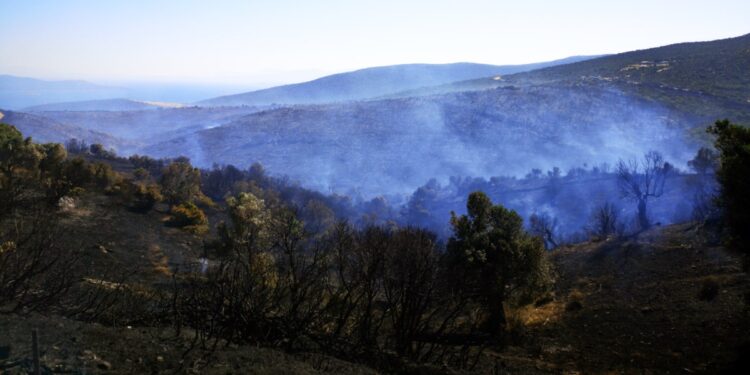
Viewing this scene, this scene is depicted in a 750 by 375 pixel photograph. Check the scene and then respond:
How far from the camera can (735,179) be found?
10.2 metres

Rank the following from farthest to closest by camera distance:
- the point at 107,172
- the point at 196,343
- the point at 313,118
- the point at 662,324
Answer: the point at 313,118
the point at 107,172
the point at 662,324
the point at 196,343

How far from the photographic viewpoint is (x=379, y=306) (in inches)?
700

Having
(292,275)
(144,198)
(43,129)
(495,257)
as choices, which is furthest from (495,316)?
(43,129)

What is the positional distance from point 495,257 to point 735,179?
6.75 metres

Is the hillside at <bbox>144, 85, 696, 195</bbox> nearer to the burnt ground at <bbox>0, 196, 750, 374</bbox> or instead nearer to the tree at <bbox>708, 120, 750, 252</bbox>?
the burnt ground at <bbox>0, 196, 750, 374</bbox>

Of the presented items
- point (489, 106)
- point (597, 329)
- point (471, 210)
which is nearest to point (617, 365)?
point (597, 329)

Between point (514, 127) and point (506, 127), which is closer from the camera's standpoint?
point (514, 127)

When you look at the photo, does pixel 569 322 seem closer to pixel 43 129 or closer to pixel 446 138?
pixel 446 138

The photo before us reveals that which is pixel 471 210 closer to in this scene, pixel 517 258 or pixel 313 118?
pixel 517 258

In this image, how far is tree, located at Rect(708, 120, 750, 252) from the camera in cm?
1015

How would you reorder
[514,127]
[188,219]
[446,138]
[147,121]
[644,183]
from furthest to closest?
[147,121] → [446,138] → [514,127] → [644,183] → [188,219]

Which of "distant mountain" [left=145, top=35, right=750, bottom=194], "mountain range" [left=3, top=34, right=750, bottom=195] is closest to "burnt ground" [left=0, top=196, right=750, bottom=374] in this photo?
"mountain range" [left=3, top=34, right=750, bottom=195]

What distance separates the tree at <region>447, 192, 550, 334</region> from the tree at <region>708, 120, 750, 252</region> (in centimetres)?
550

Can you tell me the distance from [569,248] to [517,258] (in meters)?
12.7
